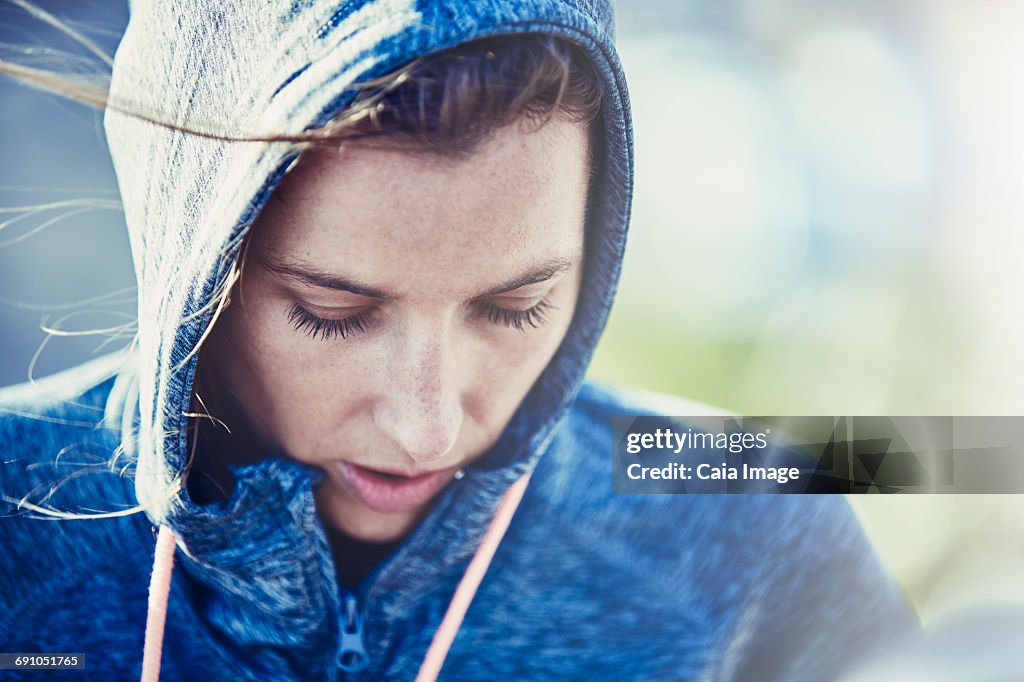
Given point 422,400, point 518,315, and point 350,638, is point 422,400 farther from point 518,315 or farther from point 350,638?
point 350,638

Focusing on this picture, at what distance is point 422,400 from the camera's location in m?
1.09

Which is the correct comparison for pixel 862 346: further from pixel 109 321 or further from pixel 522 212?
pixel 109 321

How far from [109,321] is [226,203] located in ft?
1.32

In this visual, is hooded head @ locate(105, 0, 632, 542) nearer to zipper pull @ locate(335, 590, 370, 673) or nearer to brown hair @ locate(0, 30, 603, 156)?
brown hair @ locate(0, 30, 603, 156)

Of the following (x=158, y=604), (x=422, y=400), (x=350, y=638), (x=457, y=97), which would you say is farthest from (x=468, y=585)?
(x=457, y=97)

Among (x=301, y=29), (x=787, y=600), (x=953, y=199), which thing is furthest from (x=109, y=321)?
→ (x=953, y=199)

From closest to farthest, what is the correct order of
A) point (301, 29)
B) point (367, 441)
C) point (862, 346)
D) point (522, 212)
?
1. point (301, 29)
2. point (522, 212)
3. point (367, 441)
4. point (862, 346)

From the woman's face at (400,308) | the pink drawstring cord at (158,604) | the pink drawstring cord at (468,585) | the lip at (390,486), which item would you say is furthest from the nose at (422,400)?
the pink drawstring cord at (158,604)

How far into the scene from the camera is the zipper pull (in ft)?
4.15

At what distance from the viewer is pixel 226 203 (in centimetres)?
99

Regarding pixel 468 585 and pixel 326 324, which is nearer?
pixel 326 324

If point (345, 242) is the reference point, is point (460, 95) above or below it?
above

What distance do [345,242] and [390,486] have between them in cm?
38

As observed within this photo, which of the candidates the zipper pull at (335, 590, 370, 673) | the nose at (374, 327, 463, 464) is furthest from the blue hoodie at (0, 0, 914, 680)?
the nose at (374, 327, 463, 464)
